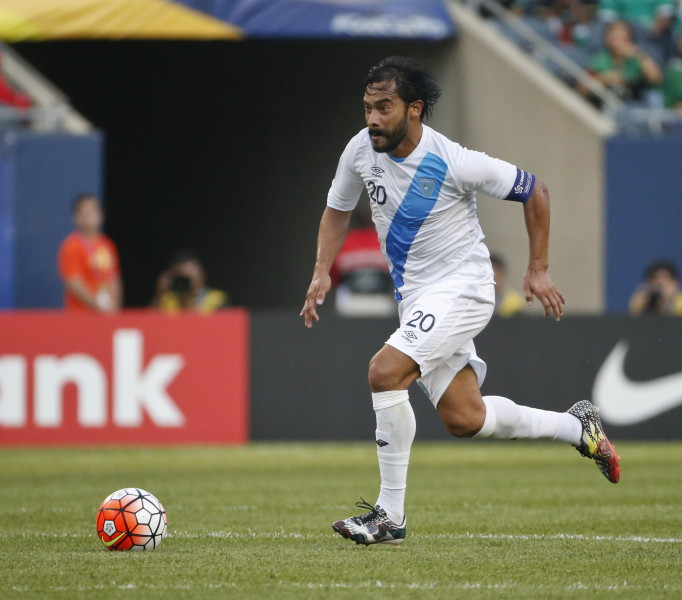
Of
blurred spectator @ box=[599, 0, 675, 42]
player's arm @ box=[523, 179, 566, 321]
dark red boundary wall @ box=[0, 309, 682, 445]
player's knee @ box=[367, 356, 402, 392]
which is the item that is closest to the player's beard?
player's arm @ box=[523, 179, 566, 321]

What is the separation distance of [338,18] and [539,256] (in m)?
11.8

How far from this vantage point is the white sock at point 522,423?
733 centimetres

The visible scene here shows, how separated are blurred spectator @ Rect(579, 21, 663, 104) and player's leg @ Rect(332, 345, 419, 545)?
12.0 metres

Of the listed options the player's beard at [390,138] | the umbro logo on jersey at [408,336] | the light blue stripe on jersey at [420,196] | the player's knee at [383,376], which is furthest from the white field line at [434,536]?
the player's beard at [390,138]

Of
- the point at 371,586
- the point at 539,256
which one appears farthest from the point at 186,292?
the point at 371,586

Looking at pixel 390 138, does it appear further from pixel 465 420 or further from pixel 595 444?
pixel 595 444

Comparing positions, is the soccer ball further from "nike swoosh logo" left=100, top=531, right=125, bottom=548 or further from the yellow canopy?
the yellow canopy

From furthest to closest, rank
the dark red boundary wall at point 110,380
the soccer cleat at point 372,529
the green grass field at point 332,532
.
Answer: the dark red boundary wall at point 110,380 < the soccer cleat at point 372,529 < the green grass field at point 332,532

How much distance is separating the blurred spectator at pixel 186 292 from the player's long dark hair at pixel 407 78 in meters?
8.43

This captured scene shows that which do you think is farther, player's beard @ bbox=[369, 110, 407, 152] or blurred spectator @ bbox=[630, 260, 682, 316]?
blurred spectator @ bbox=[630, 260, 682, 316]

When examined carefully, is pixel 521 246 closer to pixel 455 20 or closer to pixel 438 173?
pixel 455 20

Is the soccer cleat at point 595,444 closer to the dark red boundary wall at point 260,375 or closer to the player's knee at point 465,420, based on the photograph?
the player's knee at point 465,420

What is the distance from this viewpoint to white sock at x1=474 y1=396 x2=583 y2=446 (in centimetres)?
733

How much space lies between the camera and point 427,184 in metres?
7.13
